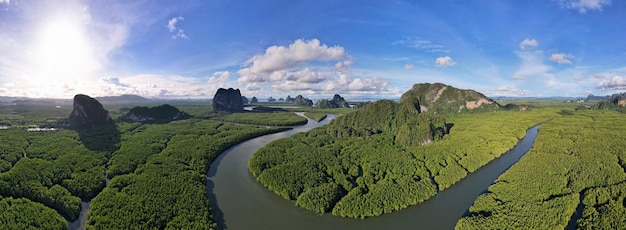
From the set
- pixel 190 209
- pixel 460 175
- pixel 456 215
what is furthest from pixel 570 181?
pixel 190 209

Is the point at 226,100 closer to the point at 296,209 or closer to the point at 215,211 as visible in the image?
the point at 215,211

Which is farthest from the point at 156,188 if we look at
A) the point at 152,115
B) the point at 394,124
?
the point at 152,115

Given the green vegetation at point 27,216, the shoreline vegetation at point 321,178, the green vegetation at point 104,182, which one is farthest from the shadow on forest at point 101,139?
the green vegetation at point 27,216

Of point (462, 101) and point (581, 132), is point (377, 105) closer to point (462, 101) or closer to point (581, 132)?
point (581, 132)

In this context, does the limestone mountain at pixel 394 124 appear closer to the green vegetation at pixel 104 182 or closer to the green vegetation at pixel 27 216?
the green vegetation at pixel 104 182

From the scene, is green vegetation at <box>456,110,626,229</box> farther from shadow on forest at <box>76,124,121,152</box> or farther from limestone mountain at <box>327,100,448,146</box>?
shadow on forest at <box>76,124,121,152</box>

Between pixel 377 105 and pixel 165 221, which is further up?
pixel 377 105
